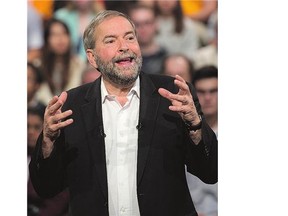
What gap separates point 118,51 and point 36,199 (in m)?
0.89

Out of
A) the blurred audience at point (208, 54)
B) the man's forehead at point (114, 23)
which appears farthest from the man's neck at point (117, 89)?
the blurred audience at point (208, 54)

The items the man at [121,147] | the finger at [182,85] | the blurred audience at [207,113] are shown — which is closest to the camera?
the finger at [182,85]

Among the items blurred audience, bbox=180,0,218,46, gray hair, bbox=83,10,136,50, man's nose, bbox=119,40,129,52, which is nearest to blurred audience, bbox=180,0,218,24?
blurred audience, bbox=180,0,218,46

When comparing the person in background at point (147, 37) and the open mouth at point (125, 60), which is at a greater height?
the person in background at point (147, 37)

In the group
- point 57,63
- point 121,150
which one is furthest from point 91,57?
point 121,150

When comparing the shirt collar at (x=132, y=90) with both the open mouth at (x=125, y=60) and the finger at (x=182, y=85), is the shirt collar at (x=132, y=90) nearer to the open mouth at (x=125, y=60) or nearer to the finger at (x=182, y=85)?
the open mouth at (x=125, y=60)

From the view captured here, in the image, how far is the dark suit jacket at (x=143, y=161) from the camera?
2.13 meters

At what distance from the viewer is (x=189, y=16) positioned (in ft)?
8.18

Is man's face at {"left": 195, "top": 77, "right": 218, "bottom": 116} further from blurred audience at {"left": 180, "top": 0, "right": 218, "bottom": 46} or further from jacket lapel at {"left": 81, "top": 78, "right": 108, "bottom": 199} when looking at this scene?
jacket lapel at {"left": 81, "top": 78, "right": 108, "bottom": 199}

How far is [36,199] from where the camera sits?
250 centimetres

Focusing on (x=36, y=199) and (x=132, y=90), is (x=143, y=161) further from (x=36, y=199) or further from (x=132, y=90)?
(x=36, y=199)
